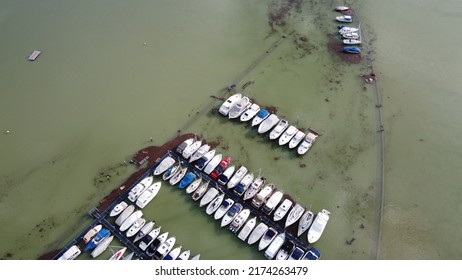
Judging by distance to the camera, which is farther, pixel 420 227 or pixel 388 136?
pixel 388 136

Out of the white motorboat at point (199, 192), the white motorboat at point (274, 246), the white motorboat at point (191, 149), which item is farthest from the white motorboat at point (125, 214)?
the white motorboat at point (274, 246)

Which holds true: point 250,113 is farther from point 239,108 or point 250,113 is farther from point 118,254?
point 118,254

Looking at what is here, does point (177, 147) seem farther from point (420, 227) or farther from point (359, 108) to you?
point (420, 227)

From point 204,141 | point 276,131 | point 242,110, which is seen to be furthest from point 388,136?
point 204,141

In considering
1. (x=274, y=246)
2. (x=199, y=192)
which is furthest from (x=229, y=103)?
(x=274, y=246)

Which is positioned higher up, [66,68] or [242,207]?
[242,207]

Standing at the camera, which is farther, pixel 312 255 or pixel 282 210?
pixel 282 210

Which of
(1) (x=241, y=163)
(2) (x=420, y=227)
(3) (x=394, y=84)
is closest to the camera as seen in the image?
(2) (x=420, y=227)

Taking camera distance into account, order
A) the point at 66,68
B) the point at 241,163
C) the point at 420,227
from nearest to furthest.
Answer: the point at 420,227 → the point at 241,163 → the point at 66,68
